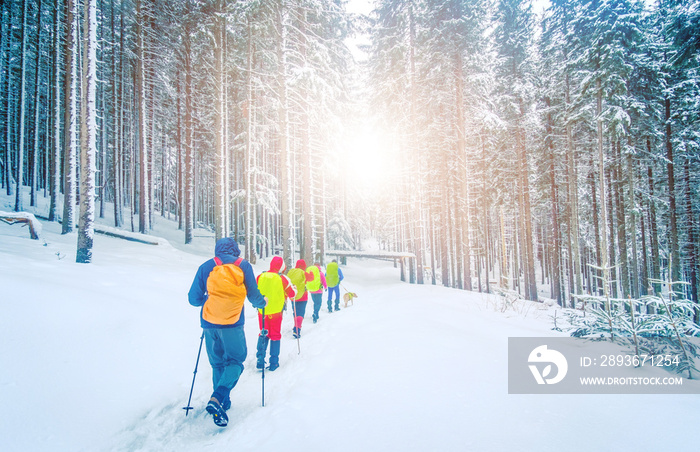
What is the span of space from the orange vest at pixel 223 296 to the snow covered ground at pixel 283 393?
1283 mm

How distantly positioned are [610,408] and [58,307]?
7780 millimetres

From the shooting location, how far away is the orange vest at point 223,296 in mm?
3582

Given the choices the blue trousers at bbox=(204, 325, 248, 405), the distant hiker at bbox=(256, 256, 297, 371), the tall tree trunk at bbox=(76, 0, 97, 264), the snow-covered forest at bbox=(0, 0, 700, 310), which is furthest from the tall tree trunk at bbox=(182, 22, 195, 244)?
the blue trousers at bbox=(204, 325, 248, 405)

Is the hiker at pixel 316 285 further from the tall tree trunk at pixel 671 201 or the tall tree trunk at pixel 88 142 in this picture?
the tall tree trunk at pixel 671 201

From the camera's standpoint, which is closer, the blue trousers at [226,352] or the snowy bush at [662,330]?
the blue trousers at [226,352]

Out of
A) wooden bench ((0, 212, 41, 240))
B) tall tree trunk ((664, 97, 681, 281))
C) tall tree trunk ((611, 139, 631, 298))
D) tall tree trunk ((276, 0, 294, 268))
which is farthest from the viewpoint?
tall tree trunk ((611, 139, 631, 298))

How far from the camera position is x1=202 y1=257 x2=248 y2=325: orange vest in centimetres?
358

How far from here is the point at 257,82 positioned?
1599 cm

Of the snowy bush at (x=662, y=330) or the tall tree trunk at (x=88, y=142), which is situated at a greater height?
the tall tree trunk at (x=88, y=142)

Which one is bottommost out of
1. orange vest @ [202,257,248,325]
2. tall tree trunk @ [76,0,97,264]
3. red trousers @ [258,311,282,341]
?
red trousers @ [258,311,282,341]

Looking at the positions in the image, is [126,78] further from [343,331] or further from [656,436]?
[656,436]

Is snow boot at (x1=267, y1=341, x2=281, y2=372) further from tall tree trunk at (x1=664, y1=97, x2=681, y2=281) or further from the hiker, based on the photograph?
tall tree trunk at (x1=664, y1=97, x2=681, y2=281)

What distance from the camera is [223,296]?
3.60 m

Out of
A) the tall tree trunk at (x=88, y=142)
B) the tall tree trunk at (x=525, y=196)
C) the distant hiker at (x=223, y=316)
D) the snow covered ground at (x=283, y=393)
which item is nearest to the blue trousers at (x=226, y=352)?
the distant hiker at (x=223, y=316)
